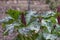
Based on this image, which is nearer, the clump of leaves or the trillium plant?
the trillium plant

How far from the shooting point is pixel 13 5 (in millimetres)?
8500

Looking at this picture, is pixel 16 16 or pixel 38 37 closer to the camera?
pixel 38 37

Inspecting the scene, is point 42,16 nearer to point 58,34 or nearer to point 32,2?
point 58,34

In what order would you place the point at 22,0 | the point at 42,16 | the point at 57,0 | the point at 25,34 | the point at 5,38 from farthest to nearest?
the point at 22,0 < the point at 57,0 < the point at 5,38 < the point at 42,16 < the point at 25,34

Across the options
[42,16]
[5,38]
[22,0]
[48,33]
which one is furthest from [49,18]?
[22,0]

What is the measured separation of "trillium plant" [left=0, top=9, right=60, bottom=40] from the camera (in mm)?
1905

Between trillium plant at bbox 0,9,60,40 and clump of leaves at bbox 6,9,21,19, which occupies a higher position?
clump of leaves at bbox 6,9,21,19

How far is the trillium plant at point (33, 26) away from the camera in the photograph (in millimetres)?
1905

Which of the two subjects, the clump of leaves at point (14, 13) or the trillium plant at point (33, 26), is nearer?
the trillium plant at point (33, 26)

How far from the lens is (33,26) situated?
192cm

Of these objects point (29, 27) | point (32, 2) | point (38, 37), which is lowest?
point (32, 2)

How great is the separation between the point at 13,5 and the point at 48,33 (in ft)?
21.8

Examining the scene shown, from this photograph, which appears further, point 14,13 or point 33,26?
point 14,13

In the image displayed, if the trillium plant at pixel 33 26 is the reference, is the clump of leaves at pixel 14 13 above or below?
above
